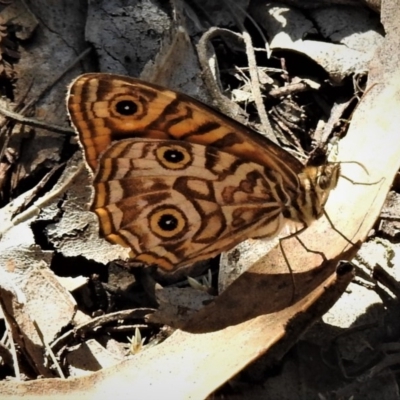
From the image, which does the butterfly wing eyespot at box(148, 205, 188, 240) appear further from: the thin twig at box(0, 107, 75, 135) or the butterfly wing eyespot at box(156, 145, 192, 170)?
the thin twig at box(0, 107, 75, 135)

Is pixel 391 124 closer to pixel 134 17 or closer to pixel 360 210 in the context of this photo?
pixel 360 210

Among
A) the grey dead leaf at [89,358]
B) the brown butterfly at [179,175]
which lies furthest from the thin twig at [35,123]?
the grey dead leaf at [89,358]

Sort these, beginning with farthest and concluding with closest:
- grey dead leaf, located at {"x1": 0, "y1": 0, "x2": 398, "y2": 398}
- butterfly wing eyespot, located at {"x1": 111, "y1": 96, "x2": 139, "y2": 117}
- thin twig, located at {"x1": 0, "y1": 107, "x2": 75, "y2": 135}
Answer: thin twig, located at {"x1": 0, "y1": 107, "x2": 75, "y2": 135}, butterfly wing eyespot, located at {"x1": 111, "y1": 96, "x2": 139, "y2": 117}, grey dead leaf, located at {"x1": 0, "y1": 0, "x2": 398, "y2": 398}

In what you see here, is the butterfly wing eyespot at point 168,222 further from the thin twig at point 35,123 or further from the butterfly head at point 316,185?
the thin twig at point 35,123

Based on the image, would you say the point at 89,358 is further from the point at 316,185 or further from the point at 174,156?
the point at 316,185

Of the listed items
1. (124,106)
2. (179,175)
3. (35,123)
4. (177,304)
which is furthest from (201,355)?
(35,123)

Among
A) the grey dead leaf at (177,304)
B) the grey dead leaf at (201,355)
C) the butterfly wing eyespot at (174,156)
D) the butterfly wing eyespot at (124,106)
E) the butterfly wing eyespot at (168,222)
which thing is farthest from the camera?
the grey dead leaf at (177,304)

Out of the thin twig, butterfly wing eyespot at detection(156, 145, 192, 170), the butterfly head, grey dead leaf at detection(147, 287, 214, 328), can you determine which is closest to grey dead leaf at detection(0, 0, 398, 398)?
the butterfly head

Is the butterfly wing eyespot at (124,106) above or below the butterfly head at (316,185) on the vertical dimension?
above

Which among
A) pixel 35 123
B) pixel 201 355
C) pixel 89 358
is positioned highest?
pixel 35 123
